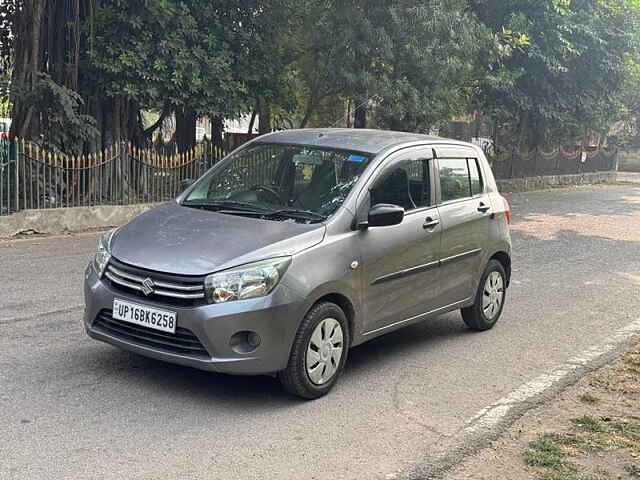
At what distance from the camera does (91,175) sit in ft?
43.1

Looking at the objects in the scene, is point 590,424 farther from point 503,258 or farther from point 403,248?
point 503,258

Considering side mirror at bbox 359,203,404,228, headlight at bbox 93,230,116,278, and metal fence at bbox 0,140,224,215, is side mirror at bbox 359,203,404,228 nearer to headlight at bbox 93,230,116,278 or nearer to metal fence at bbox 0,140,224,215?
headlight at bbox 93,230,116,278

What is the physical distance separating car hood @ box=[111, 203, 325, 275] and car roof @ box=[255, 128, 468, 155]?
1056mm

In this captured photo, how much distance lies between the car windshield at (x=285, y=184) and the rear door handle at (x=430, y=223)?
28.9 inches

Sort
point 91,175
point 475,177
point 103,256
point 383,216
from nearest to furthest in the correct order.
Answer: point 103,256
point 383,216
point 475,177
point 91,175

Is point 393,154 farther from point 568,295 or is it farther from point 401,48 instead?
point 401,48

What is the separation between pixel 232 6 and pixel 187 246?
12176 millimetres

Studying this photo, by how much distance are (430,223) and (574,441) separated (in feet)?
7.03

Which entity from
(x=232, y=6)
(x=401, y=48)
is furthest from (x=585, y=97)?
(x=232, y=6)

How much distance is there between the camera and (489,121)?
28875 mm

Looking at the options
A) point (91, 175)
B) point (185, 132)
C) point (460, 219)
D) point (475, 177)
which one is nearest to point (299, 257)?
point (460, 219)

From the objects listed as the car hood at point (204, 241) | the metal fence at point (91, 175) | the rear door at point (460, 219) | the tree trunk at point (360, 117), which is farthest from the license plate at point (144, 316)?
the tree trunk at point (360, 117)

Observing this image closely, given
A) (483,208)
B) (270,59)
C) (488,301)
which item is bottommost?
(488,301)

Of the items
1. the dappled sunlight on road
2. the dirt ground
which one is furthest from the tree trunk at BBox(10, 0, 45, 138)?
the dirt ground
